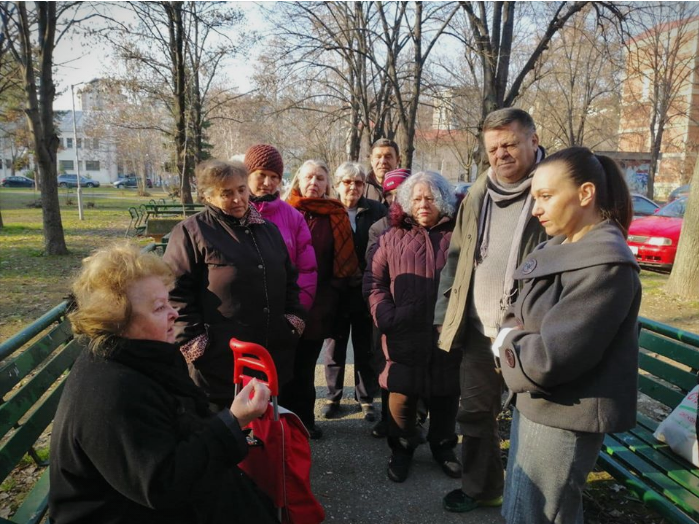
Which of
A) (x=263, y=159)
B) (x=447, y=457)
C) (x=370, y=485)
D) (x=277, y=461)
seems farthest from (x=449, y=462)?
(x=263, y=159)

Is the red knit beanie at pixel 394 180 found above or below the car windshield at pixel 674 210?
above

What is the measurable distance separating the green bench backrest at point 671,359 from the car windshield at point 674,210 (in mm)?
9653

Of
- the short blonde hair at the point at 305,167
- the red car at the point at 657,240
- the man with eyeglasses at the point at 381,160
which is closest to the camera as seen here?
the short blonde hair at the point at 305,167

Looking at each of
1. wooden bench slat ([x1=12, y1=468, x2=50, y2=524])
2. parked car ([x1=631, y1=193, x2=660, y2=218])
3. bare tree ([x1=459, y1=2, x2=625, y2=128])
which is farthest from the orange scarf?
parked car ([x1=631, y1=193, x2=660, y2=218])

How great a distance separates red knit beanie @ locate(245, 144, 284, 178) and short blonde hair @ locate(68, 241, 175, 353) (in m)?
1.78

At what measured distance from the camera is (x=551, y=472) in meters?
1.90

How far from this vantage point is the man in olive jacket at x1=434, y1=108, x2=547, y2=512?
2.55 meters

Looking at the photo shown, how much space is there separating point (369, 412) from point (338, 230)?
1487 mm

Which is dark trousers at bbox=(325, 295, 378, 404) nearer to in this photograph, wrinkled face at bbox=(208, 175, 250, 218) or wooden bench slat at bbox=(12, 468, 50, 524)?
wrinkled face at bbox=(208, 175, 250, 218)

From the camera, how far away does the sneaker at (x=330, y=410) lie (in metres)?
4.09

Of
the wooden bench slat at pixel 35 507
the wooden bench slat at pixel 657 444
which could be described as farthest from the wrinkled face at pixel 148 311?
the wooden bench slat at pixel 657 444

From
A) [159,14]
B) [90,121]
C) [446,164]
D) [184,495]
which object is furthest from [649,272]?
[90,121]

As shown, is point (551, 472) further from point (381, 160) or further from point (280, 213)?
point (381, 160)

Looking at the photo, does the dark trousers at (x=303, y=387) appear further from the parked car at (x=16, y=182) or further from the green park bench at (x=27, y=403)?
the parked car at (x=16, y=182)
